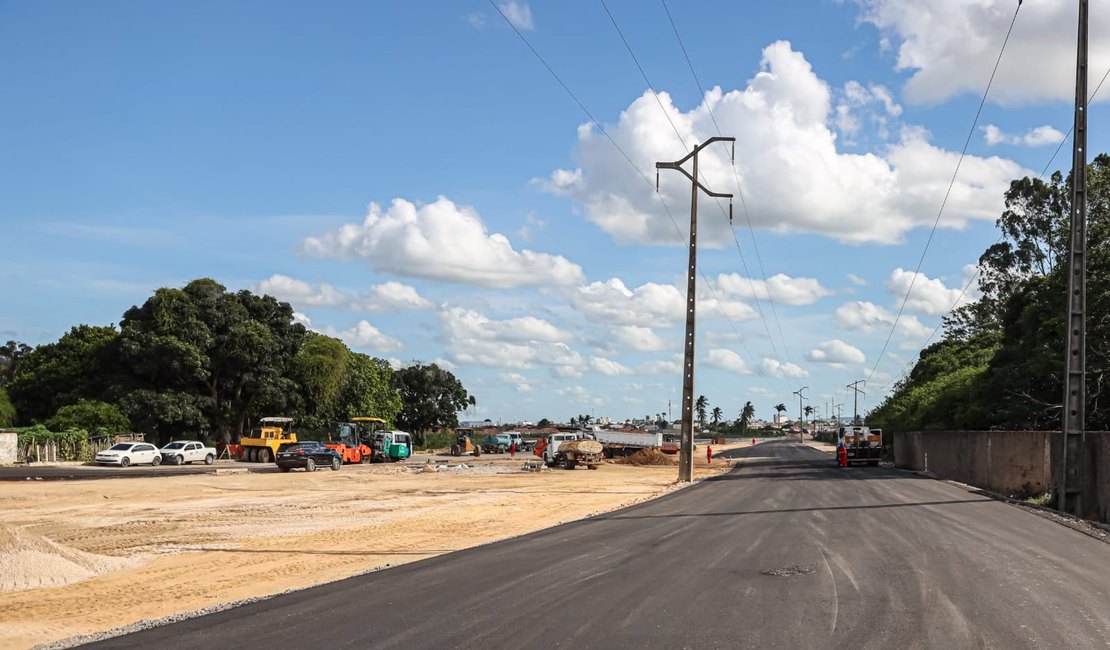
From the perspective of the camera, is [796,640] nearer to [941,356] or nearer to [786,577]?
[786,577]

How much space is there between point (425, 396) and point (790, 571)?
121447mm

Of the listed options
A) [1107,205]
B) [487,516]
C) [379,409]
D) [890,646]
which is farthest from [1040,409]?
[379,409]

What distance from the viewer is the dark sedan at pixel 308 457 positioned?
5103cm

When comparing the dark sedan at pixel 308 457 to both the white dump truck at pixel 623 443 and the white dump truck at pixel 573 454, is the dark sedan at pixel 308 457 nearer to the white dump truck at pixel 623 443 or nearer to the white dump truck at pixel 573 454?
the white dump truck at pixel 573 454

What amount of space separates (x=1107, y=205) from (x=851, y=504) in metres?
32.4

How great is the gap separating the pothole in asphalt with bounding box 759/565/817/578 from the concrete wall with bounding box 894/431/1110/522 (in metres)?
12.6

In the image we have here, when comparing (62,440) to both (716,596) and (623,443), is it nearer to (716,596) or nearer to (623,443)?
(623,443)

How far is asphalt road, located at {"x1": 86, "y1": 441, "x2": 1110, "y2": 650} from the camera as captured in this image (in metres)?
9.45

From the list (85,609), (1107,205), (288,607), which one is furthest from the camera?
(1107,205)

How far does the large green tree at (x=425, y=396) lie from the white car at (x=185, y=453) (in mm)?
70283

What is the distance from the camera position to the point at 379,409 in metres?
98.2

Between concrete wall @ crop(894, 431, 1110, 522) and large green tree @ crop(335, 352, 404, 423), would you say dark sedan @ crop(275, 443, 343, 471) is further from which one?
large green tree @ crop(335, 352, 404, 423)

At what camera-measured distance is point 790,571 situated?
13688 mm

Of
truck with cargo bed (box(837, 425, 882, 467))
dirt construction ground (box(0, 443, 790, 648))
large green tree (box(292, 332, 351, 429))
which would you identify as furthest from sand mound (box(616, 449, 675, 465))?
dirt construction ground (box(0, 443, 790, 648))
